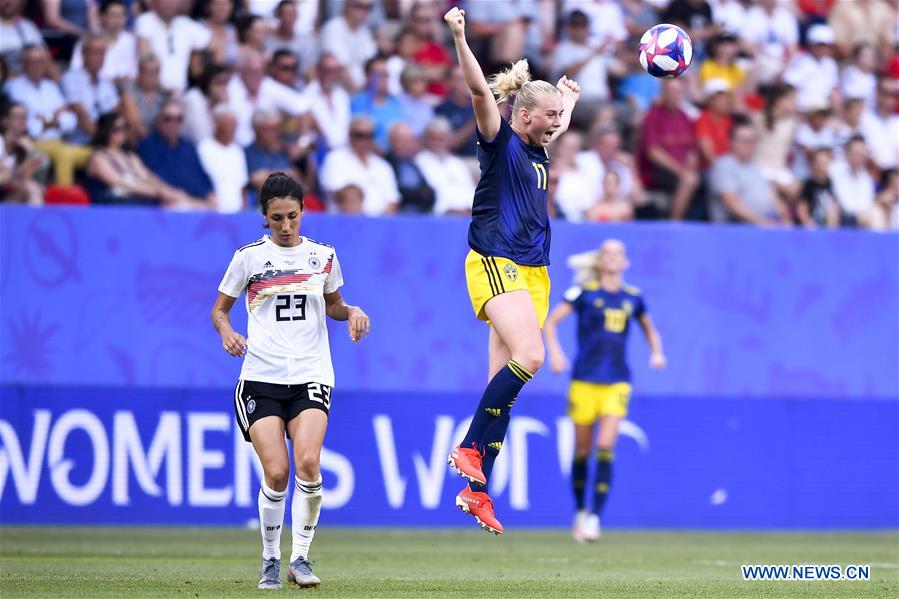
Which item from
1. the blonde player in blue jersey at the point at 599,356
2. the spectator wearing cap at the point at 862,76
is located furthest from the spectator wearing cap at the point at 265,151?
the spectator wearing cap at the point at 862,76

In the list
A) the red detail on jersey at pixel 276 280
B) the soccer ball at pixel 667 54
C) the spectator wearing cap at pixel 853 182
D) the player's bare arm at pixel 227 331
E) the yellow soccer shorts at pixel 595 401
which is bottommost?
the player's bare arm at pixel 227 331

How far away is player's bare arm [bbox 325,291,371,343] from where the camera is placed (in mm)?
8234

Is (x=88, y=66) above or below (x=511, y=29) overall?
below

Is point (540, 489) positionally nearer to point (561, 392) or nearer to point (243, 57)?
point (561, 392)

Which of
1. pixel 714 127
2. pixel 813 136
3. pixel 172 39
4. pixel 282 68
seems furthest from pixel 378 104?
pixel 813 136

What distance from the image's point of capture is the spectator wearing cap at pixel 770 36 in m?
18.6

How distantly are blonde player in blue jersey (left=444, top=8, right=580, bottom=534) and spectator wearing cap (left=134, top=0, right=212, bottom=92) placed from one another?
7391 millimetres

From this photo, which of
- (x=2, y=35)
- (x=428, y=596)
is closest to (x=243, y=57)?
(x=2, y=35)

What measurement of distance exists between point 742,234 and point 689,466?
2477 mm

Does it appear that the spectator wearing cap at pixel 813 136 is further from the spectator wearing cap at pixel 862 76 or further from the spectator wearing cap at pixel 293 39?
the spectator wearing cap at pixel 293 39

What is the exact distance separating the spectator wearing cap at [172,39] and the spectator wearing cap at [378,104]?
1712 mm

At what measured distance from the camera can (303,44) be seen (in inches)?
643

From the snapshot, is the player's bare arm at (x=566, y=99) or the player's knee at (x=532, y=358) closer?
the player's knee at (x=532, y=358)

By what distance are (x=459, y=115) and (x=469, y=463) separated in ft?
28.1
